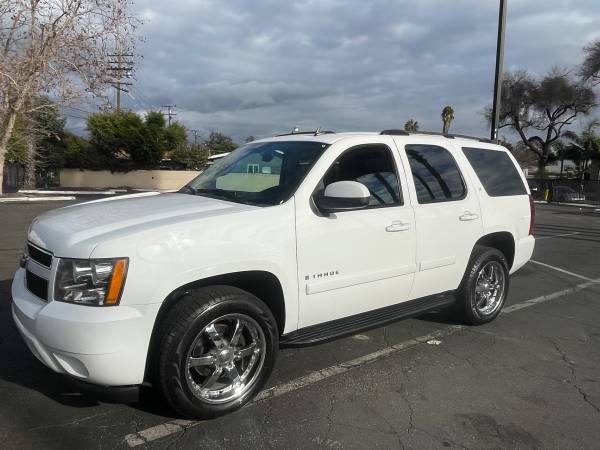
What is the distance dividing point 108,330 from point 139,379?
1.24 feet

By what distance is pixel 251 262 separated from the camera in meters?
3.26

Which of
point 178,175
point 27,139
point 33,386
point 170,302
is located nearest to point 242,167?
point 170,302

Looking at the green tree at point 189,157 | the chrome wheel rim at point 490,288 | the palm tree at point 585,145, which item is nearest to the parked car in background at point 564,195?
the palm tree at point 585,145

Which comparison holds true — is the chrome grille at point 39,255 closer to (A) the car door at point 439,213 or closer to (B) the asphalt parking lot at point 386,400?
(B) the asphalt parking lot at point 386,400

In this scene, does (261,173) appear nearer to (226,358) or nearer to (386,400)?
(226,358)

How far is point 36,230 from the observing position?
11.3ft

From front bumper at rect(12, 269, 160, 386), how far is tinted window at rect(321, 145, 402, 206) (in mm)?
1849

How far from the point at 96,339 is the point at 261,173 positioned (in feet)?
6.17

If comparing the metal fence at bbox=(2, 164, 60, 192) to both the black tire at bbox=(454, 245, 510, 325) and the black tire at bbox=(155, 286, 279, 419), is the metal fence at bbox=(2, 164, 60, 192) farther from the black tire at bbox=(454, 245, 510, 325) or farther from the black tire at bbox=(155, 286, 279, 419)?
the black tire at bbox=(155, 286, 279, 419)

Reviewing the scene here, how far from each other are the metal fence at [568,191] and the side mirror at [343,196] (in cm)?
3211

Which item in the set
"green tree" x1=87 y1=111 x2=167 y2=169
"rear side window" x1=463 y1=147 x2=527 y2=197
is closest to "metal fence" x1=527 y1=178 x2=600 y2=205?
"green tree" x1=87 y1=111 x2=167 y2=169

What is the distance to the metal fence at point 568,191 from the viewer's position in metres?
34.8

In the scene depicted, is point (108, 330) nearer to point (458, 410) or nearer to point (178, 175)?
point (458, 410)

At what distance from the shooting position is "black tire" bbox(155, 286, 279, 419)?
118 inches
